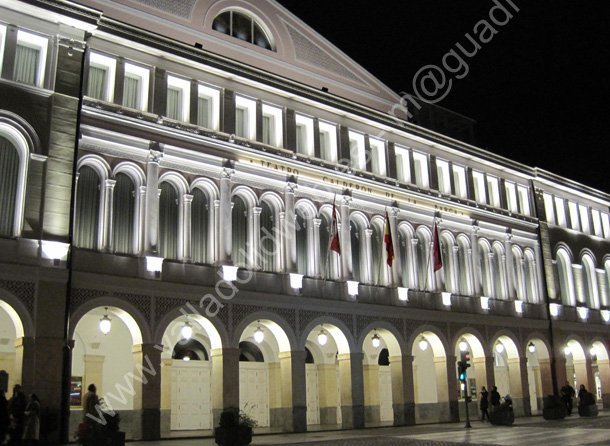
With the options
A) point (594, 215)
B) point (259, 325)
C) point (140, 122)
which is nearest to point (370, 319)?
point (259, 325)

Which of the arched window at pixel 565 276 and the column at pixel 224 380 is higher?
the arched window at pixel 565 276

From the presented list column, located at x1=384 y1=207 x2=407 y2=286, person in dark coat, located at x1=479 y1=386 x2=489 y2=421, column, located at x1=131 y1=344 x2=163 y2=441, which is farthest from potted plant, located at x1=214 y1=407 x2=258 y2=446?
person in dark coat, located at x1=479 y1=386 x2=489 y2=421

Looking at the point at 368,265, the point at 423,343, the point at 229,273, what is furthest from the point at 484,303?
the point at 229,273

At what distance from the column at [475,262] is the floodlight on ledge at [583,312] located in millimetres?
9001

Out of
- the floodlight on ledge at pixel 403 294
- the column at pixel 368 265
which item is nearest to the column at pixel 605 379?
the floodlight on ledge at pixel 403 294

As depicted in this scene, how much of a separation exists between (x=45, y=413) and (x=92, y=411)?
8.85ft

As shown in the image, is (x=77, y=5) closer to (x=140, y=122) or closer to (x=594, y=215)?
(x=140, y=122)

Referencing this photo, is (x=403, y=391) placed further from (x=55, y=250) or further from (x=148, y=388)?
(x=55, y=250)

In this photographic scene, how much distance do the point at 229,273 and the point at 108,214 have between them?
4.98m

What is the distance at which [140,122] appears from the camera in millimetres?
24125

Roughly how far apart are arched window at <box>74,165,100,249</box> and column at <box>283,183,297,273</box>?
25.5ft

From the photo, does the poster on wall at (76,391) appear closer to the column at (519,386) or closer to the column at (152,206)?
the column at (152,206)

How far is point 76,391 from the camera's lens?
25078mm

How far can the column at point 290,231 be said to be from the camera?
2721 cm
